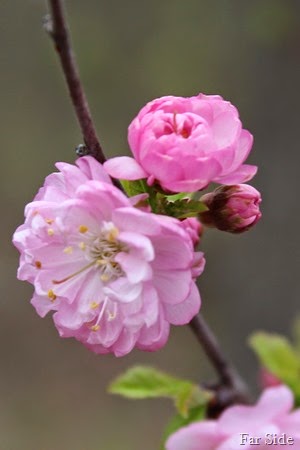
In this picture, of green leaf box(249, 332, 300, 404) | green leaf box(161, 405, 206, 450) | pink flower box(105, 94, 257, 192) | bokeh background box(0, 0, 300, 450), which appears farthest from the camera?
bokeh background box(0, 0, 300, 450)

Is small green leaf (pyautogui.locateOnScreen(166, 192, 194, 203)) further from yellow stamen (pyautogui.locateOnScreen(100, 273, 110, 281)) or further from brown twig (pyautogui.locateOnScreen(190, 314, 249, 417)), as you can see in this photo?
brown twig (pyautogui.locateOnScreen(190, 314, 249, 417))

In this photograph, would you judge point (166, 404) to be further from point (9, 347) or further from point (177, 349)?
point (9, 347)

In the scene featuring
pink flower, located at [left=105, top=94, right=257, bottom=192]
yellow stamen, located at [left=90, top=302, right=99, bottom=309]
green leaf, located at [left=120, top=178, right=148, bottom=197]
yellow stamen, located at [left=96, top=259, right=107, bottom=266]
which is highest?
pink flower, located at [left=105, top=94, right=257, bottom=192]

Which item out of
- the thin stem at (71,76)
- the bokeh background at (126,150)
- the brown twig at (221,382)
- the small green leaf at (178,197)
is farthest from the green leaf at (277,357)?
the bokeh background at (126,150)

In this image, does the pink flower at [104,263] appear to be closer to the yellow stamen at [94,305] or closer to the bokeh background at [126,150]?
the yellow stamen at [94,305]

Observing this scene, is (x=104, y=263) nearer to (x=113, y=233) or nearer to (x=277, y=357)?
(x=113, y=233)

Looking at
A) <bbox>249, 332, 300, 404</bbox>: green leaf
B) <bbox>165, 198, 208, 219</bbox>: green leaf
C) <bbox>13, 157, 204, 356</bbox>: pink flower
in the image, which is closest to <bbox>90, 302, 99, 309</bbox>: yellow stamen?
<bbox>13, 157, 204, 356</bbox>: pink flower

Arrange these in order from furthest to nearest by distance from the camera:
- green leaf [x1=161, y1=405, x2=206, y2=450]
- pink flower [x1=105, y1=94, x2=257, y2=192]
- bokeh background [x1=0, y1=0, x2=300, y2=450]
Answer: bokeh background [x1=0, y1=0, x2=300, y2=450]
green leaf [x1=161, y1=405, x2=206, y2=450]
pink flower [x1=105, y1=94, x2=257, y2=192]
